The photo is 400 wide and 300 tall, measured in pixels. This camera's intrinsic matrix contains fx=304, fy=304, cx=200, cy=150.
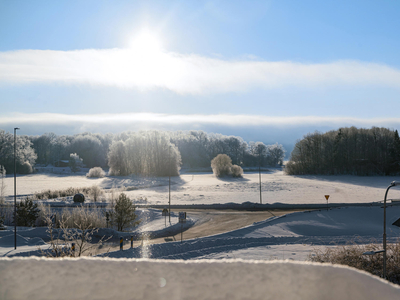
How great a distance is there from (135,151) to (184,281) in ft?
265

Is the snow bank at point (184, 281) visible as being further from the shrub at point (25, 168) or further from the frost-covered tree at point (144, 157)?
the shrub at point (25, 168)

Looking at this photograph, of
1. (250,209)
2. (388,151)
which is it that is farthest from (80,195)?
(388,151)

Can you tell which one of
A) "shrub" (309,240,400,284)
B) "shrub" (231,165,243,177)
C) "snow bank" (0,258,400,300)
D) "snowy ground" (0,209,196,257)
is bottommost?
"snowy ground" (0,209,196,257)

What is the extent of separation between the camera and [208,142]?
128 metres

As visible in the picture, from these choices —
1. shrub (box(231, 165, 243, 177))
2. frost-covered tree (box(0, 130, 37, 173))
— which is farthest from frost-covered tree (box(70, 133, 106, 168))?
shrub (box(231, 165, 243, 177))

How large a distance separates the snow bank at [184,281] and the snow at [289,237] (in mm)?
16327

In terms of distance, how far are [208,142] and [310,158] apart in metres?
50.9

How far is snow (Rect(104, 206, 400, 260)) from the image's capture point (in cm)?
1852

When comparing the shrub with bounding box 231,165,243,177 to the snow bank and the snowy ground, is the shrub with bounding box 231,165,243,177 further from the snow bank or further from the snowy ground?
the snow bank

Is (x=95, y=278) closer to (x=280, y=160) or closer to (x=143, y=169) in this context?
(x=143, y=169)

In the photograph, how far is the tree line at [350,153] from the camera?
82438 millimetres

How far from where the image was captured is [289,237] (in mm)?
23016

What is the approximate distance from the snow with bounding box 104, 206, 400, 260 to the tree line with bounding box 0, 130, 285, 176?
52.2 m

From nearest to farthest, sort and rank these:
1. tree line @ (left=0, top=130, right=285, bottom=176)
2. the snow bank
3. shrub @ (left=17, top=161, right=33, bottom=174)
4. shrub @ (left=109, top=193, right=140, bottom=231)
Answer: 1. the snow bank
2. shrub @ (left=109, top=193, right=140, bottom=231)
3. tree line @ (left=0, top=130, right=285, bottom=176)
4. shrub @ (left=17, top=161, right=33, bottom=174)
